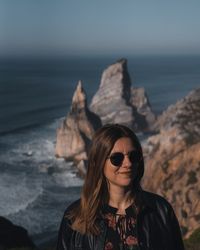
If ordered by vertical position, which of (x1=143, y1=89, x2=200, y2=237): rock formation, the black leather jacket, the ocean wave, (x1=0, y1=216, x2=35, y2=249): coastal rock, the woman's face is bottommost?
the ocean wave

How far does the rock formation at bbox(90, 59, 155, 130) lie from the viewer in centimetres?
12550

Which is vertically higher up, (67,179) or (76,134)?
(76,134)

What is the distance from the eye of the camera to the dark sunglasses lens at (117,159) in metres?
5.38

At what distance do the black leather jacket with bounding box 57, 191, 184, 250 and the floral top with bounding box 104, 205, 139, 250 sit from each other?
49 millimetres

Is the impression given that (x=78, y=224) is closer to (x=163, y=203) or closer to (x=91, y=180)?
(x=91, y=180)

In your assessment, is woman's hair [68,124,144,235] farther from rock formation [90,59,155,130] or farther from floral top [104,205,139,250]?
rock formation [90,59,155,130]

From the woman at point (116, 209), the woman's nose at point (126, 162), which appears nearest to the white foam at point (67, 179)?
the woman at point (116, 209)

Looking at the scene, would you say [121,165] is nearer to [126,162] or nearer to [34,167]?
[126,162]

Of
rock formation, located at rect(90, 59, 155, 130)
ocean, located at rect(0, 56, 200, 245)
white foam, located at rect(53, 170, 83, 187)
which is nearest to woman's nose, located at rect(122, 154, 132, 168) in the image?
ocean, located at rect(0, 56, 200, 245)

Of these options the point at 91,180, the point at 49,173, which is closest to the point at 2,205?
the point at 49,173

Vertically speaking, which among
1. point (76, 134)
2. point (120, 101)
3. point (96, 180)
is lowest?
point (120, 101)

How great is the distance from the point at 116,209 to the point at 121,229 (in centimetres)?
24

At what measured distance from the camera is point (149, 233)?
526cm

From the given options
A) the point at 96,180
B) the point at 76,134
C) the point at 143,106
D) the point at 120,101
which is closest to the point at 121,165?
the point at 96,180
